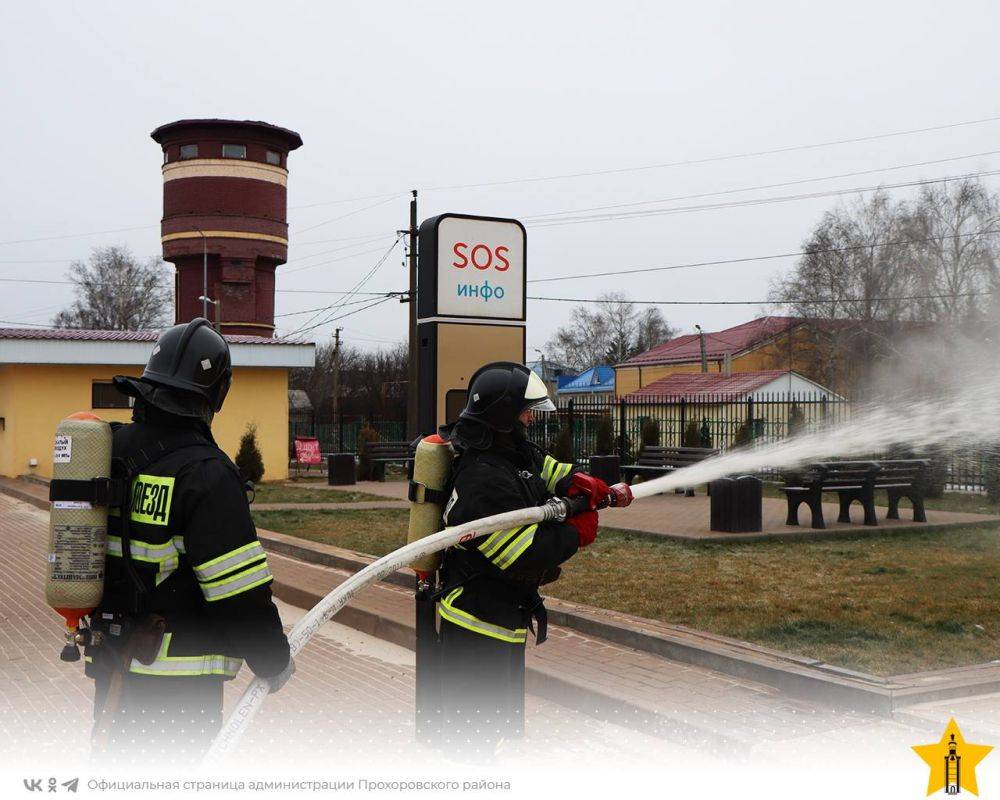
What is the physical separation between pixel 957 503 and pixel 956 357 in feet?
73.1

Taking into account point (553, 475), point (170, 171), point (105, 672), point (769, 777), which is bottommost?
point (769, 777)

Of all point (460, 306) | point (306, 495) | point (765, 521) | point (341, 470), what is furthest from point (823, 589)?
point (341, 470)

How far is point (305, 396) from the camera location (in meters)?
62.7

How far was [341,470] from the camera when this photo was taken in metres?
23.9

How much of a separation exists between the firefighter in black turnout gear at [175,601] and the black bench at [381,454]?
70.7 ft

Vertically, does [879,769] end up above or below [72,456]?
below

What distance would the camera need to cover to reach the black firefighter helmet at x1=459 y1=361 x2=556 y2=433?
4074 millimetres

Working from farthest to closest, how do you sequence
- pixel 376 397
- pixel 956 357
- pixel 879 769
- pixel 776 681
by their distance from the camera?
pixel 376 397 → pixel 956 357 → pixel 776 681 → pixel 879 769

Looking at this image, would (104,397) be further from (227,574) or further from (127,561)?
(227,574)

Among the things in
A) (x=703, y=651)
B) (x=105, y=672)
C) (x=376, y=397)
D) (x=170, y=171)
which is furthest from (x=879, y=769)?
(x=376, y=397)

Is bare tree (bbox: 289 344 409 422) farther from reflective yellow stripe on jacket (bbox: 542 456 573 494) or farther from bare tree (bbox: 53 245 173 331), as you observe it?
reflective yellow stripe on jacket (bbox: 542 456 573 494)

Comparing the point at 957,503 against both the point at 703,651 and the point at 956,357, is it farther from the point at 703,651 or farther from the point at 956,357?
the point at 956,357

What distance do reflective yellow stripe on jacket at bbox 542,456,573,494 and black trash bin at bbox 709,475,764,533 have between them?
9056mm

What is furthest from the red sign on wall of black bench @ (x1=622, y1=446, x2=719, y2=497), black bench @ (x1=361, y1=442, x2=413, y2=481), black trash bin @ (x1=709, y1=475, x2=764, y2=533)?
black trash bin @ (x1=709, y1=475, x2=764, y2=533)
